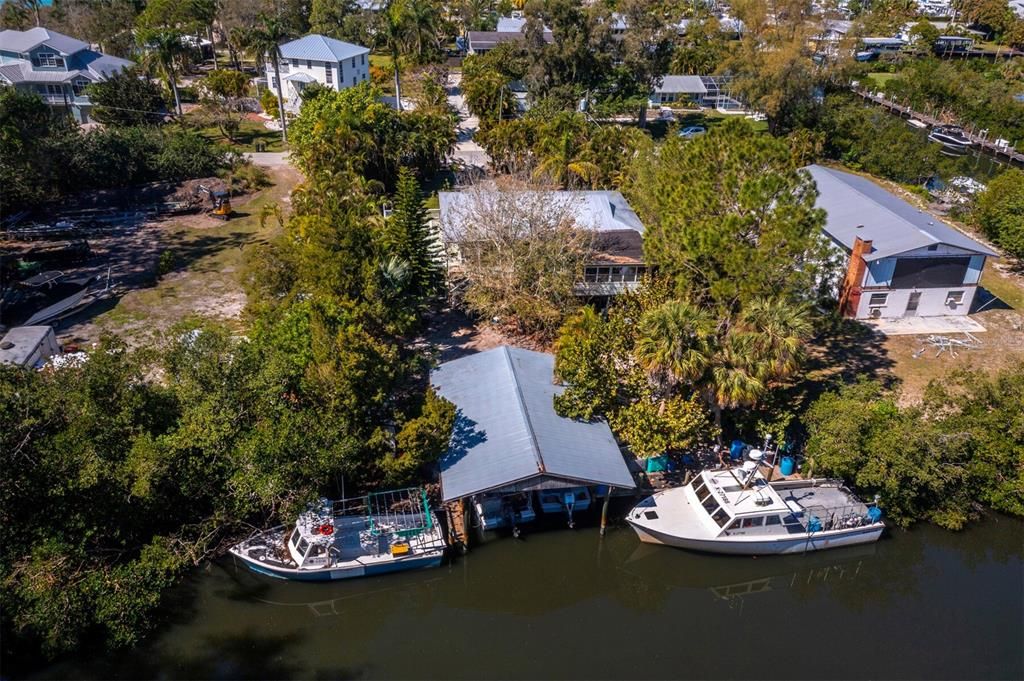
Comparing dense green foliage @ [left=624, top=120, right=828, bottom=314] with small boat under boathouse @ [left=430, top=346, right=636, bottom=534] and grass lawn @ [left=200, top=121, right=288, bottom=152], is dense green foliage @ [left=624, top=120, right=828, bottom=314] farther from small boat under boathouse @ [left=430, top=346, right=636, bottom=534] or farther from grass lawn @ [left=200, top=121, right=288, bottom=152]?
grass lawn @ [left=200, top=121, right=288, bottom=152]

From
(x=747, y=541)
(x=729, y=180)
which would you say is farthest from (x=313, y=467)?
(x=729, y=180)

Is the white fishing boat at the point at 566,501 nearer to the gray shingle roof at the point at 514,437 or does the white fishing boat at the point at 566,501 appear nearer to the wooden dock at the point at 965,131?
the gray shingle roof at the point at 514,437

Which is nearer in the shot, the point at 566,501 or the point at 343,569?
the point at 343,569

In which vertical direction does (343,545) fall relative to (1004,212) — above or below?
below

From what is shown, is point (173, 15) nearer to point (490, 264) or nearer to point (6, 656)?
point (490, 264)

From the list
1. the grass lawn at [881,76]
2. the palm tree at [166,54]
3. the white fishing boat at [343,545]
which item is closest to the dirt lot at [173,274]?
the white fishing boat at [343,545]

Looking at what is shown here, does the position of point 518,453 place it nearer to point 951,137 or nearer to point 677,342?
point 677,342

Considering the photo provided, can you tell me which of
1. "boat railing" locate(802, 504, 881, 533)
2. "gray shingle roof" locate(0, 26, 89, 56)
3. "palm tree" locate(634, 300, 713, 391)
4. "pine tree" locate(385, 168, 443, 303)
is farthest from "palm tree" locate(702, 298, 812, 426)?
"gray shingle roof" locate(0, 26, 89, 56)

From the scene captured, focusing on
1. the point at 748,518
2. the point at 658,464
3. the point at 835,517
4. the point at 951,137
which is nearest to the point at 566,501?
the point at 658,464
